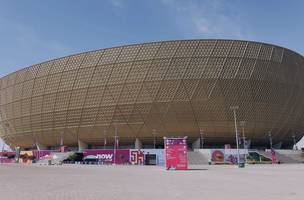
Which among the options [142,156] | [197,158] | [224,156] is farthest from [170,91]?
[224,156]

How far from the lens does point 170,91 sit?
59.3 m

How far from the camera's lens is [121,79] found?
61188mm

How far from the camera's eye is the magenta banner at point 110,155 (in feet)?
189

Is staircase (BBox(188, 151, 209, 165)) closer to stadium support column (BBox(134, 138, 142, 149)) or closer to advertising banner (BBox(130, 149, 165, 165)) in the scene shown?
advertising banner (BBox(130, 149, 165, 165))

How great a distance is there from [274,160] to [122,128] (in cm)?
2948

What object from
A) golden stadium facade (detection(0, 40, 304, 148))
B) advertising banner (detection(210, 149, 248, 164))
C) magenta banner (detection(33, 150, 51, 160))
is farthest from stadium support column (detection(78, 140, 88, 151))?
advertising banner (detection(210, 149, 248, 164))

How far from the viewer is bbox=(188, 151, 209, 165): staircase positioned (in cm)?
5662

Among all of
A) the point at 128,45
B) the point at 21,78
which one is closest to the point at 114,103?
the point at 128,45

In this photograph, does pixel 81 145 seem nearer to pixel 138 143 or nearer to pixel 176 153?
pixel 138 143

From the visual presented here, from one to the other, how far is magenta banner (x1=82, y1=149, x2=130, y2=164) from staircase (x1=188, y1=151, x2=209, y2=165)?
454 inches

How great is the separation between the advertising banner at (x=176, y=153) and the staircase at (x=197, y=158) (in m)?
23.4

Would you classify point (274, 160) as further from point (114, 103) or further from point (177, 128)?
point (114, 103)

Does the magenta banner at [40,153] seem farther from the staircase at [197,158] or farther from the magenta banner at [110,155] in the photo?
the staircase at [197,158]

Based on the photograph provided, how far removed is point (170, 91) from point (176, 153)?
2677cm
